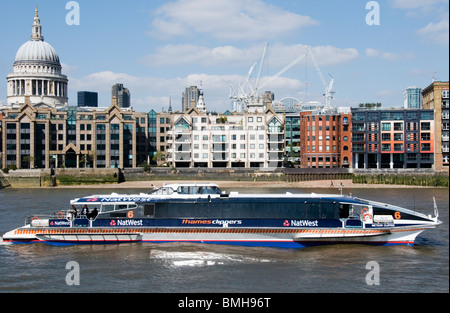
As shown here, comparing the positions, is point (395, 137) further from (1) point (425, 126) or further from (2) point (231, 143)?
(2) point (231, 143)

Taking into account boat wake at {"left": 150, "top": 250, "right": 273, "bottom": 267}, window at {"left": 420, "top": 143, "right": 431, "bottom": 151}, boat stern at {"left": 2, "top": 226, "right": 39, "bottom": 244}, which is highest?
window at {"left": 420, "top": 143, "right": 431, "bottom": 151}

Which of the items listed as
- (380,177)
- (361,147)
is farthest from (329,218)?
(361,147)

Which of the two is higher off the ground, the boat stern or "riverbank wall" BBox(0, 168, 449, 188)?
"riverbank wall" BBox(0, 168, 449, 188)

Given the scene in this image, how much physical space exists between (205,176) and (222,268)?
7717 centimetres

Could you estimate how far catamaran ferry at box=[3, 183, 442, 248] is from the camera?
3331cm

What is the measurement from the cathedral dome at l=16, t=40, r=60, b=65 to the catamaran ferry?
425 feet

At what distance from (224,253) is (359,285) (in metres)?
8.84

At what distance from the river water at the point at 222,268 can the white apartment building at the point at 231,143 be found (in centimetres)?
7874

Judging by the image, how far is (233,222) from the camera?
33875mm
